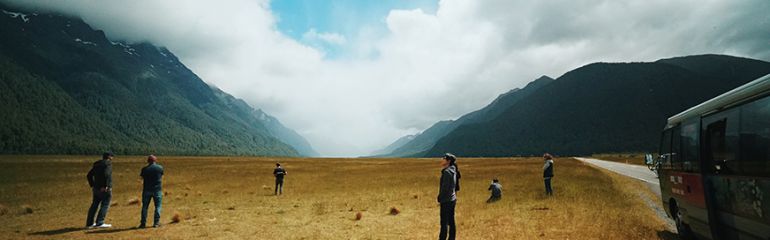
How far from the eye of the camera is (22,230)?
50.3 ft

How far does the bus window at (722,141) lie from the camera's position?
8211 mm

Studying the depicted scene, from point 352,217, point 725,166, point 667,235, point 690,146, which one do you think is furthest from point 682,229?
point 352,217

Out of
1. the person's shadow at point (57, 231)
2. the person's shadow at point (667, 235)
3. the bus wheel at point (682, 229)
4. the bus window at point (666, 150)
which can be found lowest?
the person's shadow at point (57, 231)

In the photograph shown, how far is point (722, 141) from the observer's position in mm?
8914

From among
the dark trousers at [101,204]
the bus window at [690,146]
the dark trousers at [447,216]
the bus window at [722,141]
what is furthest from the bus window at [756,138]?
the dark trousers at [101,204]

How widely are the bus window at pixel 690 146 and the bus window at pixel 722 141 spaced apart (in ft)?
1.65

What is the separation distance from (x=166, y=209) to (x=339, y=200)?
10.3m

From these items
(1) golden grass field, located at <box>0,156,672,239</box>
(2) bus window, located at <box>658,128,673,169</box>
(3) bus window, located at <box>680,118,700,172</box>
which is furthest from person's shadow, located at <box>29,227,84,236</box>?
(2) bus window, located at <box>658,128,673,169</box>

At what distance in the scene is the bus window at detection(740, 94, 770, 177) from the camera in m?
6.96

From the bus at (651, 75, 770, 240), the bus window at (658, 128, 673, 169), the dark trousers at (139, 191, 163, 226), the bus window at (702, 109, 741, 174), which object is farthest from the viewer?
the dark trousers at (139, 191, 163, 226)

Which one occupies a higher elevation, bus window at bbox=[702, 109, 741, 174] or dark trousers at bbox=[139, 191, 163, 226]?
bus window at bbox=[702, 109, 741, 174]

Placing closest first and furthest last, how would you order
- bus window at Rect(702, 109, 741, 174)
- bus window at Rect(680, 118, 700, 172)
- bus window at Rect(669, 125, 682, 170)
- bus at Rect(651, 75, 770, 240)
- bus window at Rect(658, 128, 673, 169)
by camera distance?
bus at Rect(651, 75, 770, 240) → bus window at Rect(702, 109, 741, 174) → bus window at Rect(680, 118, 700, 172) → bus window at Rect(669, 125, 682, 170) → bus window at Rect(658, 128, 673, 169)

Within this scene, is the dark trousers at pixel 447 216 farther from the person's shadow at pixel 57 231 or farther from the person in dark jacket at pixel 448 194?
the person's shadow at pixel 57 231

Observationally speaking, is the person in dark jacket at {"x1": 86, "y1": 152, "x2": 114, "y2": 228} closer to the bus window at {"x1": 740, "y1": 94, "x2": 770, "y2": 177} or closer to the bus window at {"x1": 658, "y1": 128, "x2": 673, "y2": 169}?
the bus window at {"x1": 740, "y1": 94, "x2": 770, "y2": 177}
